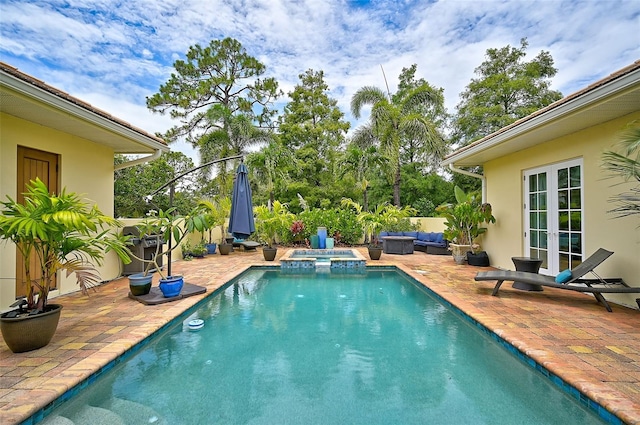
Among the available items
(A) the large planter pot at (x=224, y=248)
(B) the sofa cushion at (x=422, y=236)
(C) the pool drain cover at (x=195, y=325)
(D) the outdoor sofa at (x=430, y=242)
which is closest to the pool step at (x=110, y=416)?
(C) the pool drain cover at (x=195, y=325)

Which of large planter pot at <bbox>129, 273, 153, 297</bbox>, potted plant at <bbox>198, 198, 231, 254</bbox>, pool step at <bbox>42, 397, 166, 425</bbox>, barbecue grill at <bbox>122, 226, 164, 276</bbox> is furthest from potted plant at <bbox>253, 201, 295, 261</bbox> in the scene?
pool step at <bbox>42, 397, 166, 425</bbox>

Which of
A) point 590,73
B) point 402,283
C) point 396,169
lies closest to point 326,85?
point 396,169

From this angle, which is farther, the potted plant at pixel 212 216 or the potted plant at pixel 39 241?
the potted plant at pixel 212 216

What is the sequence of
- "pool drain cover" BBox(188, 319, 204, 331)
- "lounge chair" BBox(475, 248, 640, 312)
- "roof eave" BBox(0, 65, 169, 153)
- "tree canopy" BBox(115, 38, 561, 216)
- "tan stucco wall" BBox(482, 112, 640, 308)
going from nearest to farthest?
"roof eave" BBox(0, 65, 169, 153), "pool drain cover" BBox(188, 319, 204, 331), "lounge chair" BBox(475, 248, 640, 312), "tan stucco wall" BBox(482, 112, 640, 308), "tree canopy" BBox(115, 38, 561, 216)

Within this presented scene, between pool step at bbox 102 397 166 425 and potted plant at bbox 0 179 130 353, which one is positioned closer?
pool step at bbox 102 397 166 425

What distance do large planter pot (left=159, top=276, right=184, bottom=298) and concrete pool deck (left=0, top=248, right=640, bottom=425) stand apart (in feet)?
0.85

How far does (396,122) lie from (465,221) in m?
9.69

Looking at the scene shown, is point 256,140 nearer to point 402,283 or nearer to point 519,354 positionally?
point 402,283

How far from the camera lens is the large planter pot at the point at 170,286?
538 cm

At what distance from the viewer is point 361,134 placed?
18.2 m

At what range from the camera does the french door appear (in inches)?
240

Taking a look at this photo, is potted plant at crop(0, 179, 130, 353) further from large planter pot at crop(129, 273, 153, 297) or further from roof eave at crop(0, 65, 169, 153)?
large planter pot at crop(129, 273, 153, 297)

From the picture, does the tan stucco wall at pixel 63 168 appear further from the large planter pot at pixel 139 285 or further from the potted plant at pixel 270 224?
the potted plant at pixel 270 224

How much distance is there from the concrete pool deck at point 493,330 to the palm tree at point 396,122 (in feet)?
38.3
